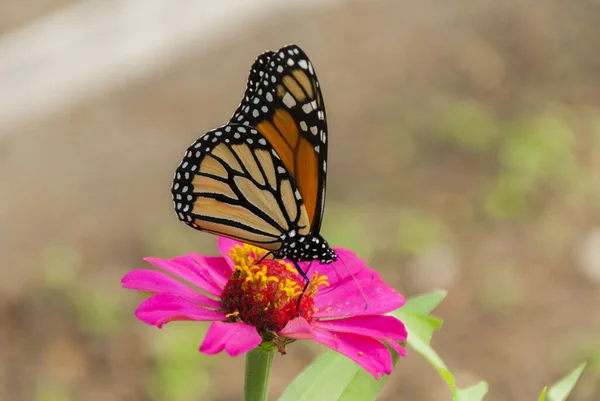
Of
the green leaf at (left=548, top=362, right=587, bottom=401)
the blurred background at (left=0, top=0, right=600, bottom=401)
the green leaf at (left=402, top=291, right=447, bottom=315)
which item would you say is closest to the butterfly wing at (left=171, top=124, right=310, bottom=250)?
the green leaf at (left=402, top=291, right=447, bottom=315)

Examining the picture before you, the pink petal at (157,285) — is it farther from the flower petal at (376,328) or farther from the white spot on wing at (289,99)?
the white spot on wing at (289,99)

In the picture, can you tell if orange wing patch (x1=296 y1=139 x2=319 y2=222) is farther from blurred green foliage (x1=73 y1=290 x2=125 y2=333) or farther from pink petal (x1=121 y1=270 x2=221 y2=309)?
blurred green foliage (x1=73 y1=290 x2=125 y2=333)

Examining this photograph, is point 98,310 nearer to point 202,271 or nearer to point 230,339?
point 202,271

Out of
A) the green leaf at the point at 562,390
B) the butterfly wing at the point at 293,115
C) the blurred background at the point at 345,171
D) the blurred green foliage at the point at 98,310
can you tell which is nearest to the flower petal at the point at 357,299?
the butterfly wing at the point at 293,115

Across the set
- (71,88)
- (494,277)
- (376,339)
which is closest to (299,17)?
(71,88)

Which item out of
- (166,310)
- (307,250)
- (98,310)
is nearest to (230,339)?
(166,310)

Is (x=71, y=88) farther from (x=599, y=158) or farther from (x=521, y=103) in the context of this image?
(x=599, y=158)
